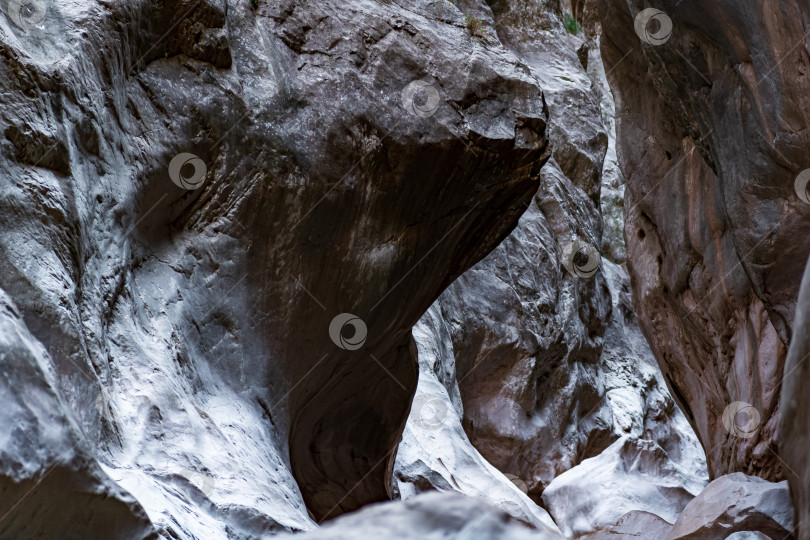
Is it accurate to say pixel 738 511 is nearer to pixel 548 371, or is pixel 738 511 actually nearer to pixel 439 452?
pixel 439 452

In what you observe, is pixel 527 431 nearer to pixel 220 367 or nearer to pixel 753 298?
pixel 753 298

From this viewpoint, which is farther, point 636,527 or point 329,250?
Result: point 636,527

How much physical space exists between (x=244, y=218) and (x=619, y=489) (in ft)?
29.2

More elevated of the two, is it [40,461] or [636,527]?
[40,461]

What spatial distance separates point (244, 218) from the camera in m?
6.43

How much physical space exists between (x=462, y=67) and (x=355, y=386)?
3.19 metres

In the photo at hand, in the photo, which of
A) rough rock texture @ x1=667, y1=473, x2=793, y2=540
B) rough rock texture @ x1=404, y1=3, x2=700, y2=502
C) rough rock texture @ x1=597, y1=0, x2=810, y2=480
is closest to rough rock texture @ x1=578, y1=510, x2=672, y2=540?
rough rock texture @ x1=597, y1=0, x2=810, y2=480

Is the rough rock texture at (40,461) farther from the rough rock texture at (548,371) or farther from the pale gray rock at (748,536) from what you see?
the rough rock texture at (548,371)

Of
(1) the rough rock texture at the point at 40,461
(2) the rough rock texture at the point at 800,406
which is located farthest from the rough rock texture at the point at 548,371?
(2) the rough rock texture at the point at 800,406

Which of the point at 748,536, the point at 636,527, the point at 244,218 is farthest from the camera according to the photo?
the point at 636,527

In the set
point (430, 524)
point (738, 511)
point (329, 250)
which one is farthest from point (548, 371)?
point (430, 524)

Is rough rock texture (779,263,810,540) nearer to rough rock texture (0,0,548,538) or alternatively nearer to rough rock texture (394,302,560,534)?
rough rock texture (0,0,548,538)

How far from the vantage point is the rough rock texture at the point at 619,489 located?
42.5 ft

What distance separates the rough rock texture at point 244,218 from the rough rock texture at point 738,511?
311 cm
